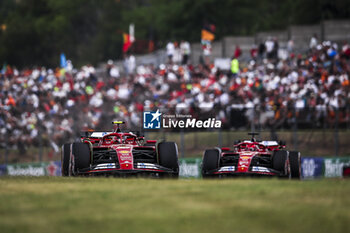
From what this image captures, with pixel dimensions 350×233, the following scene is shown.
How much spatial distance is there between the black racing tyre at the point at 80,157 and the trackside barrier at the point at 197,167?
9.36m

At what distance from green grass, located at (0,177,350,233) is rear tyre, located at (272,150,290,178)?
5542 millimetres

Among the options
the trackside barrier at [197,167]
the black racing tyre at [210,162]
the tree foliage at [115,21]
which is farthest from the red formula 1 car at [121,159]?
the tree foliage at [115,21]

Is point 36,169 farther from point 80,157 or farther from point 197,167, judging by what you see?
point 80,157

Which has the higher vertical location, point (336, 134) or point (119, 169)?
point (336, 134)

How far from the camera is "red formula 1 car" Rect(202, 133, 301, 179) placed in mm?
17688

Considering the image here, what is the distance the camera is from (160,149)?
16.8 metres

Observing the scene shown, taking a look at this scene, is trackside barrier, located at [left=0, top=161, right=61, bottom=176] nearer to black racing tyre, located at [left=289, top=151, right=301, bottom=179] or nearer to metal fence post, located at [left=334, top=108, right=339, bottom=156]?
metal fence post, located at [left=334, top=108, right=339, bottom=156]

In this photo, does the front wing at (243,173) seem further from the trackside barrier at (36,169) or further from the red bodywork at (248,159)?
the trackside barrier at (36,169)

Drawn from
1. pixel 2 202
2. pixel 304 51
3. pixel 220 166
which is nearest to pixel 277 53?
pixel 304 51

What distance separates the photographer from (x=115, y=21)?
3452 inches

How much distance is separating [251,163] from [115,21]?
71.1 m

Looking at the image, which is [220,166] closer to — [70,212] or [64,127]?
[70,212]

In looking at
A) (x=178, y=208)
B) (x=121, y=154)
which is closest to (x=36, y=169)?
(x=121, y=154)

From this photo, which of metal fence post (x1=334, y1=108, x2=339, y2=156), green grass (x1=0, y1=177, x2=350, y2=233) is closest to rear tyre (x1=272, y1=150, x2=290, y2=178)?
green grass (x1=0, y1=177, x2=350, y2=233)
